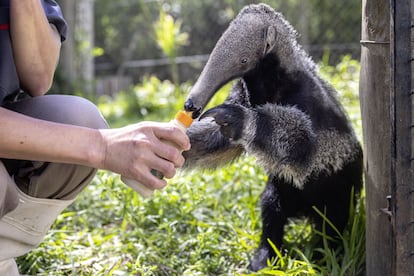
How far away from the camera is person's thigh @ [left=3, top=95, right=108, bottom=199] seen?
223cm

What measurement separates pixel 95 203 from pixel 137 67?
5.96 metres

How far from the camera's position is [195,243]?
3.09 meters

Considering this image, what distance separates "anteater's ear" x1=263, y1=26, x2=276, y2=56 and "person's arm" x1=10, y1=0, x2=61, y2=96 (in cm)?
101

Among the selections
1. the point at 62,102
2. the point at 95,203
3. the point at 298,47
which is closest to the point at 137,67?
the point at 95,203

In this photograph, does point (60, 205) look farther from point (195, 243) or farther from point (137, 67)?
point (137, 67)

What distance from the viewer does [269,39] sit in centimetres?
287

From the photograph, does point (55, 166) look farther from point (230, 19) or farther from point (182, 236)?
point (230, 19)

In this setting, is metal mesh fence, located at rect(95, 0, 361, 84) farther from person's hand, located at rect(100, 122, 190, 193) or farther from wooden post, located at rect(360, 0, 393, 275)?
person's hand, located at rect(100, 122, 190, 193)

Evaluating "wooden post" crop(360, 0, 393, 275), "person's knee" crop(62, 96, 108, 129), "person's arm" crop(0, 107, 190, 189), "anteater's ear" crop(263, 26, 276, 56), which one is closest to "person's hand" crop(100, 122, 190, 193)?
"person's arm" crop(0, 107, 190, 189)

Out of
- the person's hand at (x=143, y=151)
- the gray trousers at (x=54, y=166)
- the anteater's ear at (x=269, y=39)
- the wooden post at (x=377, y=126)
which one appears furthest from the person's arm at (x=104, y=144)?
the anteater's ear at (x=269, y=39)

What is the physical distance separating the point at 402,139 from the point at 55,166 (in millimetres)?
1236

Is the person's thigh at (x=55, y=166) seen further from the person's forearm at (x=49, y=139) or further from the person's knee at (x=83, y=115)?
the person's forearm at (x=49, y=139)

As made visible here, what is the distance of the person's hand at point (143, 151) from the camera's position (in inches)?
70.6

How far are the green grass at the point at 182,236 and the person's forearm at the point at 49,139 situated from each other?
990 millimetres
